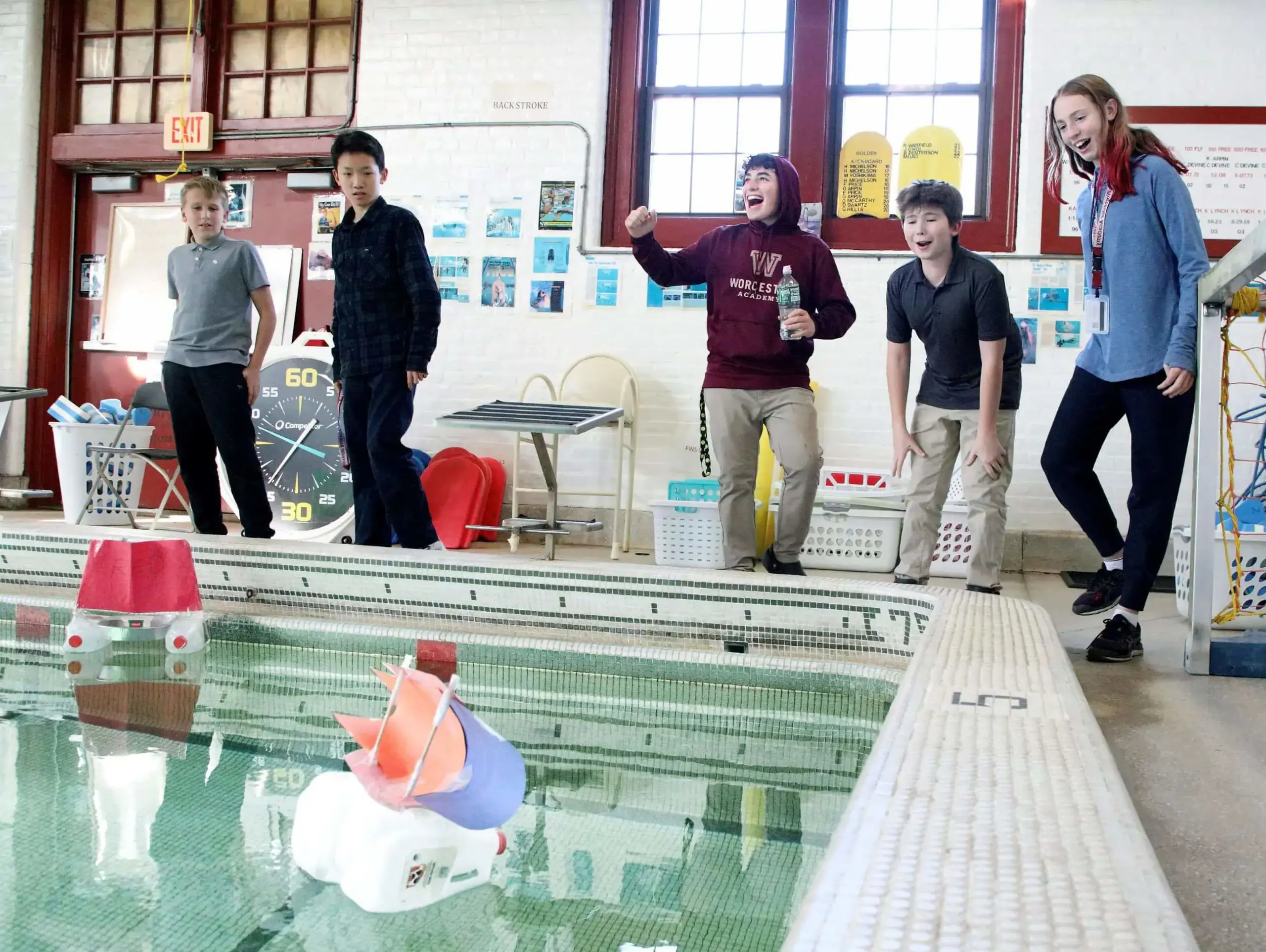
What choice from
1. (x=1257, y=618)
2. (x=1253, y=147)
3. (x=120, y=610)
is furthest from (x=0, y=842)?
(x=1253, y=147)

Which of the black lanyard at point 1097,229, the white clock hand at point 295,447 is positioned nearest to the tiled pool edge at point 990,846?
the black lanyard at point 1097,229

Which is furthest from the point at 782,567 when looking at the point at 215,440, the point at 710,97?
the point at 710,97

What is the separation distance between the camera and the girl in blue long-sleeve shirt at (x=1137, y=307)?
2.27 m

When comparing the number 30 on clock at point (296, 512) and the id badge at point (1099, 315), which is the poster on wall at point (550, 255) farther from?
the id badge at point (1099, 315)

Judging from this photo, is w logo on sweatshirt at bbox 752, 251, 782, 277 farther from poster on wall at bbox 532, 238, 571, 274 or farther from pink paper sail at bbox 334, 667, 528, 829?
poster on wall at bbox 532, 238, 571, 274

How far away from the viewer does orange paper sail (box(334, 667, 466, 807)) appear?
1.09 metres

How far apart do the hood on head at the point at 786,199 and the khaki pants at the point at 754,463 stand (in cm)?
49

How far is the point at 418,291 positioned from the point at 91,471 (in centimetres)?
260

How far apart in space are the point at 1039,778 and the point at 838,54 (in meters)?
4.91

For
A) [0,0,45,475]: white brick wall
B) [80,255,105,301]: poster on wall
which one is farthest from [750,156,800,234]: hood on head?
[0,0,45,475]: white brick wall

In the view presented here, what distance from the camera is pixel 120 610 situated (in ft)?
7.84

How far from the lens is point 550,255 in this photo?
5.41 metres

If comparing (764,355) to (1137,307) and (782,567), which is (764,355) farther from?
(1137,307)

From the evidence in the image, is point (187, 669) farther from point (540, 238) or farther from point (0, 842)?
point (540, 238)
